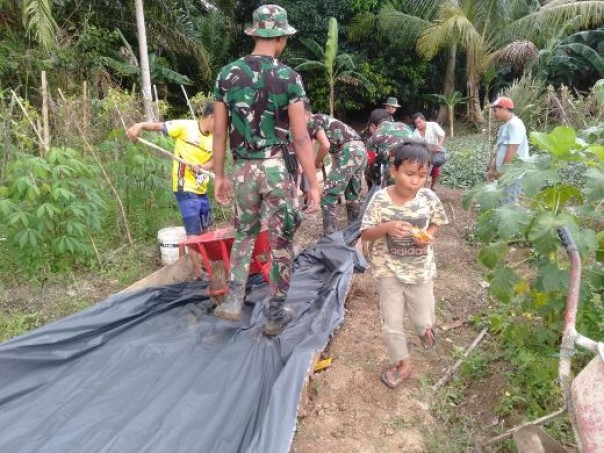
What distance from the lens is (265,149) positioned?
124 inches

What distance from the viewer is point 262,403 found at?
2.64 metres

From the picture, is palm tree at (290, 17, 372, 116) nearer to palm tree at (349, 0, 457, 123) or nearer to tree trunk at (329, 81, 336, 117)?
tree trunk at (329, 81, 336, 117)

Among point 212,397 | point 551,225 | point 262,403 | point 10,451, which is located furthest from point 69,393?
point 551,225

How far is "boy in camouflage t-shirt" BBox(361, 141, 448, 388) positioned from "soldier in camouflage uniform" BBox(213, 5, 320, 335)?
1.77ft

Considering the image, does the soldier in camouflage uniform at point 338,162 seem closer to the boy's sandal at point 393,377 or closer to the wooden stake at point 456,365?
the wooden stake at point 456,365

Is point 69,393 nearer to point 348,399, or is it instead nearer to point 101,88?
point 348,399

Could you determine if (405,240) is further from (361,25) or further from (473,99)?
(473,99)

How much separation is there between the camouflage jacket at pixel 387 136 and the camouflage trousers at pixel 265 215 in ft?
8.91

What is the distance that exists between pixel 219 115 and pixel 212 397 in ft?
5.58

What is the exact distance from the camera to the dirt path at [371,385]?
264 centimetres

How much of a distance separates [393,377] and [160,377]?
1405 millimetres

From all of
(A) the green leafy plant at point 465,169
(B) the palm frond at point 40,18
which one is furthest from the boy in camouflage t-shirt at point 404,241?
(B) the palm frond at point 40,18

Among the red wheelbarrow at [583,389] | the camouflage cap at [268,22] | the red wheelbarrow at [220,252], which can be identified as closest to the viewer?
the red wheelbarrow at [583,389]

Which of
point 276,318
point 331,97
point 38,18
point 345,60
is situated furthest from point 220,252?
point 345,60
